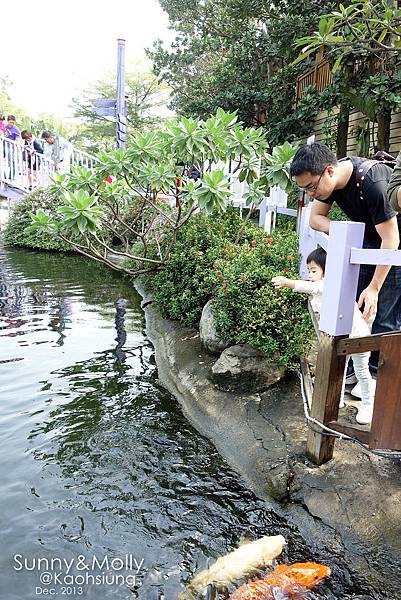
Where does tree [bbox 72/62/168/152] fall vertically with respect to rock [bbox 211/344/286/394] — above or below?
above

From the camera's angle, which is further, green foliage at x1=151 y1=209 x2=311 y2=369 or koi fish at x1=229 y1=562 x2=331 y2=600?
green foliage at x1=151 y1=209 x2=311 y2=369

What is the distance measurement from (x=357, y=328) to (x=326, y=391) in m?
0.48

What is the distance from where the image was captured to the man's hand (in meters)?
3.22

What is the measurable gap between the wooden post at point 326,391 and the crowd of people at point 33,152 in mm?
13506

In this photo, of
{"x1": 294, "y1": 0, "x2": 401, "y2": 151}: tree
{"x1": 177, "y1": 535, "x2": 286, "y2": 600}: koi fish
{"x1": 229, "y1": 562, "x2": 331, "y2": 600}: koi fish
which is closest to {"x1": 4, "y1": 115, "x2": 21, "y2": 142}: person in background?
{"x1": 294, "y1": 0, "x2": 401, "y2": 151}: tree

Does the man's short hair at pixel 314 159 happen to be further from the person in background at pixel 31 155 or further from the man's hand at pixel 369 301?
the person in background at pixel 31 155

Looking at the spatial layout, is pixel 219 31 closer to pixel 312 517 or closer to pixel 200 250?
pixel 200 250

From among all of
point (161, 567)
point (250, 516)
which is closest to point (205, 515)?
point (250, 516)

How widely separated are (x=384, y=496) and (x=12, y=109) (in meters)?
44.4

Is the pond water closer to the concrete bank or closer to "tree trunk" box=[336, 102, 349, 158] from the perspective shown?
the concrete bank

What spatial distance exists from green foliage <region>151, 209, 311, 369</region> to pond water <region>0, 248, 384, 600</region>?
3.11 ft

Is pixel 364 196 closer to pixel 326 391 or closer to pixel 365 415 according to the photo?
pixel 326 391

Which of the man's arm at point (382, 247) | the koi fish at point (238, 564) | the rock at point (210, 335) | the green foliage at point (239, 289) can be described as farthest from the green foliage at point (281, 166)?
the koi fish at point (238, 564)

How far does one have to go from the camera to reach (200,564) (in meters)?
2.95
